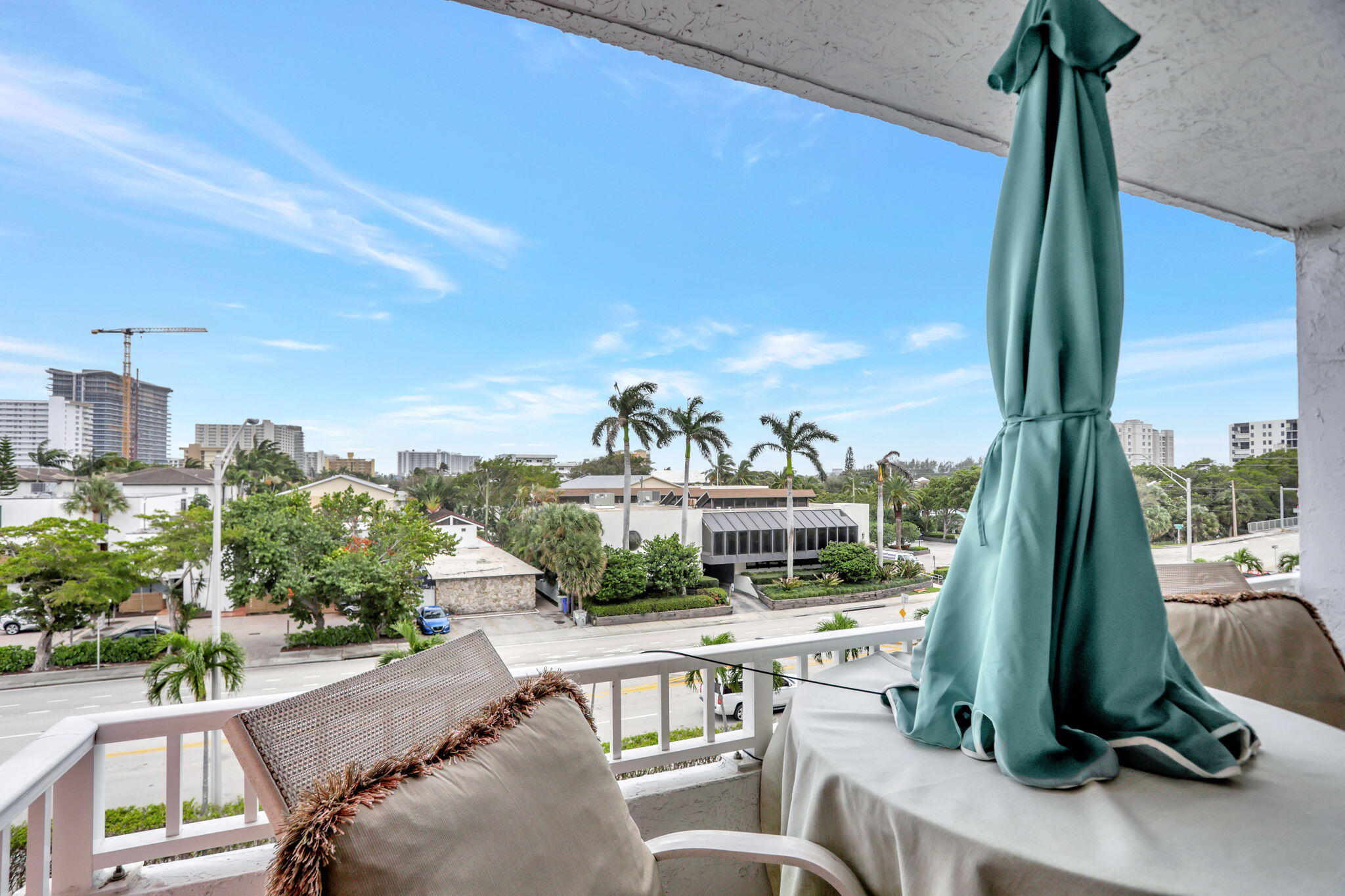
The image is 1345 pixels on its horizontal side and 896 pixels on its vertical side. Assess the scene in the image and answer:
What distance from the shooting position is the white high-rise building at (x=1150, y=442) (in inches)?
109

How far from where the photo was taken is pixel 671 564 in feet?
8.50

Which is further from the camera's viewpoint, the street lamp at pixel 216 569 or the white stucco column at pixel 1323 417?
the white stucco column at pixel 1323 417

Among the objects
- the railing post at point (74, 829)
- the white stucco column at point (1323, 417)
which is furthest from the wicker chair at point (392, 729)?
the white stucco column at point (1323, 417)

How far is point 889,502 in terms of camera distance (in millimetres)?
2830

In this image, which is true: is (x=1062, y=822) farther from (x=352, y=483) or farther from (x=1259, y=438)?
(x=1259, y=438)

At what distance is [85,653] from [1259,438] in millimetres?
4378

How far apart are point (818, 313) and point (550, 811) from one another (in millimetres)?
3951

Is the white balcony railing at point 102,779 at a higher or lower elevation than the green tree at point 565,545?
lower

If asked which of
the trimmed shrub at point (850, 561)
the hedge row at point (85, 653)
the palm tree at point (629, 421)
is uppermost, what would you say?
the palm tree at point (629, 421)

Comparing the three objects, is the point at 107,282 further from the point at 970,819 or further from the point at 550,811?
the point at 970,819

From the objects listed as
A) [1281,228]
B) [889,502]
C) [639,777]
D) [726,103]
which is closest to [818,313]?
[726,103]

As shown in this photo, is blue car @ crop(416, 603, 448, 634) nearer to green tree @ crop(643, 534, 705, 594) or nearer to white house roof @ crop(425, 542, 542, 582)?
white house roof @ crop(425, 542, 542, 582)

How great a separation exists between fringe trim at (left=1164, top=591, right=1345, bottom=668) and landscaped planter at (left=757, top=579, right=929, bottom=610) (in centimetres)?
119

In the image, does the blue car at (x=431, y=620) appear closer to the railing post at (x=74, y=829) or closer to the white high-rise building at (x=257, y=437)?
the white high-rise building at (x=257, y=437)
